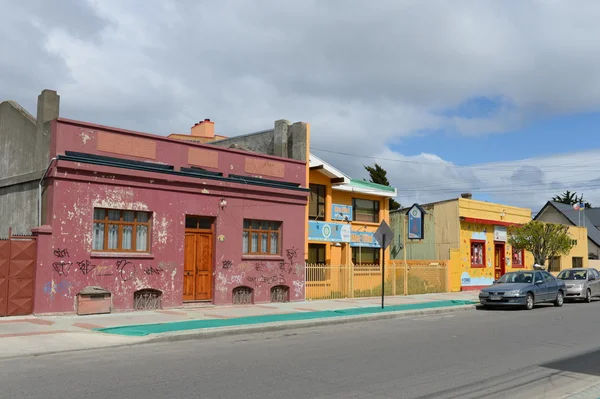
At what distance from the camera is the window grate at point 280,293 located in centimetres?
2058

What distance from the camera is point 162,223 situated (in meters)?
17.6

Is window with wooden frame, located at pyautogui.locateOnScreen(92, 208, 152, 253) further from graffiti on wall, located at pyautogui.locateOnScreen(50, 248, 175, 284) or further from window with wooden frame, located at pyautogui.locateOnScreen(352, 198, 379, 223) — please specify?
window with wooden frame, located at pyautogui.locateOnScreen(352, 198, 379, 223)

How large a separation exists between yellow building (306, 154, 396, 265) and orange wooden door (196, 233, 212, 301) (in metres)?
6.61

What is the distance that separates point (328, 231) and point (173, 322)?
12391 millimetres

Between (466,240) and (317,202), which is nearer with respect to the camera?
(317,202)

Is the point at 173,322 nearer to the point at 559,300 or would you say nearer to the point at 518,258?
the point at 559,300

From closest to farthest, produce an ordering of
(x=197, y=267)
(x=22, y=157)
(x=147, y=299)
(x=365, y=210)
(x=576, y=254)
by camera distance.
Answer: (x=147, y=299), (x=22, y=157), (x=197, y=267), (x=365, y=210), (x=576, y=254)

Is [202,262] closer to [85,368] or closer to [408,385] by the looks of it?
[85,368]

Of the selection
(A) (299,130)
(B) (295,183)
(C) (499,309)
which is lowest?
(C) (499,309)

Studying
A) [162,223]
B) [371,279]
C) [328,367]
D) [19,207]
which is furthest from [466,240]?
[328,367]

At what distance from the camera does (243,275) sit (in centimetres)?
1955

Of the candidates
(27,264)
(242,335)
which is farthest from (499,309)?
→ (27,264)

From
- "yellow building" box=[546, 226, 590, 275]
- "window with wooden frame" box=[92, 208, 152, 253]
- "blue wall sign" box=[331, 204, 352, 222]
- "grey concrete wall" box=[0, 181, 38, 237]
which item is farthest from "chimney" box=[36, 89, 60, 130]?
"yellow building" box=[546, 226, 590, 275]

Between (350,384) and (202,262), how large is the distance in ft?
37.6
